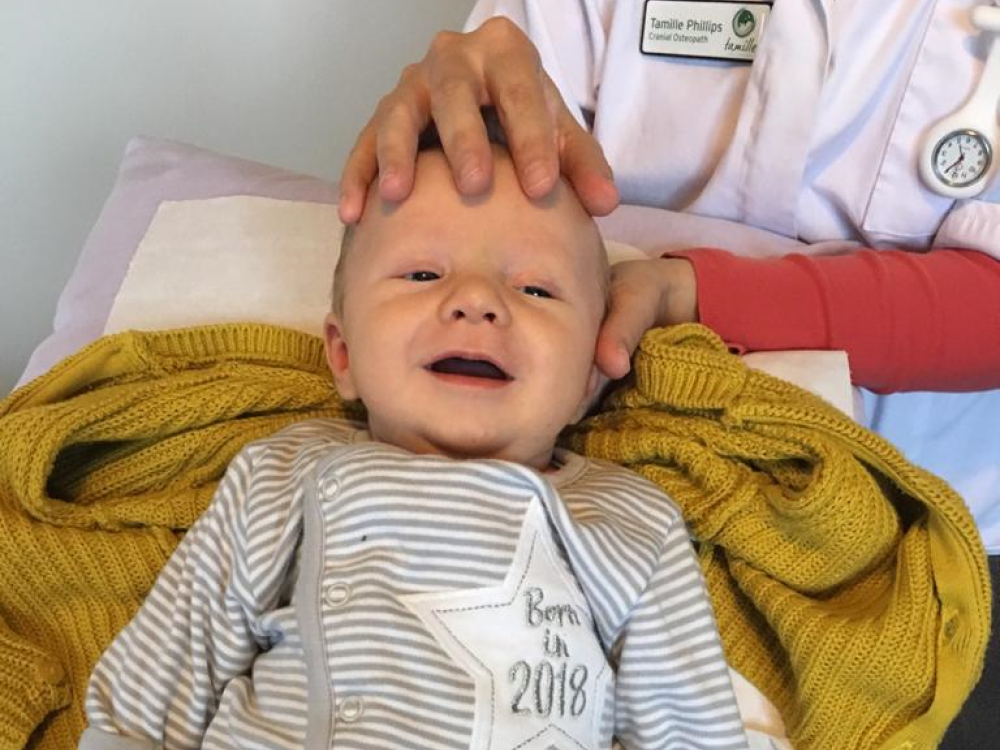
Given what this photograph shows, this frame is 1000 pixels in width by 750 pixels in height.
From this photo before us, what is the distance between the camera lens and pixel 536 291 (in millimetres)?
769

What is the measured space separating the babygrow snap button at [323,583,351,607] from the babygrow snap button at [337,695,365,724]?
0.06m

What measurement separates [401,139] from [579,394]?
235 mm

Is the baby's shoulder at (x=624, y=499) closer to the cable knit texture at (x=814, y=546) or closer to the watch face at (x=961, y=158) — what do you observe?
the cable knit texture at (x=814, y=546)

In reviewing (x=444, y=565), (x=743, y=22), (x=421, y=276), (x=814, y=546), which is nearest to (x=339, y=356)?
(x=421, y=276)

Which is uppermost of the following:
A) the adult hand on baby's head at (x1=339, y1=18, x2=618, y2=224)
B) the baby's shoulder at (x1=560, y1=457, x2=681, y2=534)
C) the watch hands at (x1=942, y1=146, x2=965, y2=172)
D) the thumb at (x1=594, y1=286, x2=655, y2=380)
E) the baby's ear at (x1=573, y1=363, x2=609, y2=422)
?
the watch hands at (x1=942, y1=146, x2=965, y2=172)

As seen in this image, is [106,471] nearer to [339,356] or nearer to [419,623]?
[339,356]

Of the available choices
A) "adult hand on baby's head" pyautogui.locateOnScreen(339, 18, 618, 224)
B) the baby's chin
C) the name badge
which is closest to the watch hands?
the name badge

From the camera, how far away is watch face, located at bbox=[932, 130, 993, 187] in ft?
2.93

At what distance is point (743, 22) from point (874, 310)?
319 millimetres

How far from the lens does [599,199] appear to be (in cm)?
78

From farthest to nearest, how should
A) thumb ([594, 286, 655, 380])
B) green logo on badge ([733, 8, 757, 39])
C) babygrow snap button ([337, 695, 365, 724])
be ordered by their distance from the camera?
green logo on badge ([733, 8, 757, 39])
thumb ([594, 286, 655, 380])
babygrow snap button ([337, 695, 365, 724])

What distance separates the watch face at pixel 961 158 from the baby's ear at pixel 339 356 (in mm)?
552

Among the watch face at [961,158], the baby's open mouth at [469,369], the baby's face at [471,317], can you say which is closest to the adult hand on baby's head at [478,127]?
the baby's face at [471,317]

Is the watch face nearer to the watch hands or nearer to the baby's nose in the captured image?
the watch hands
